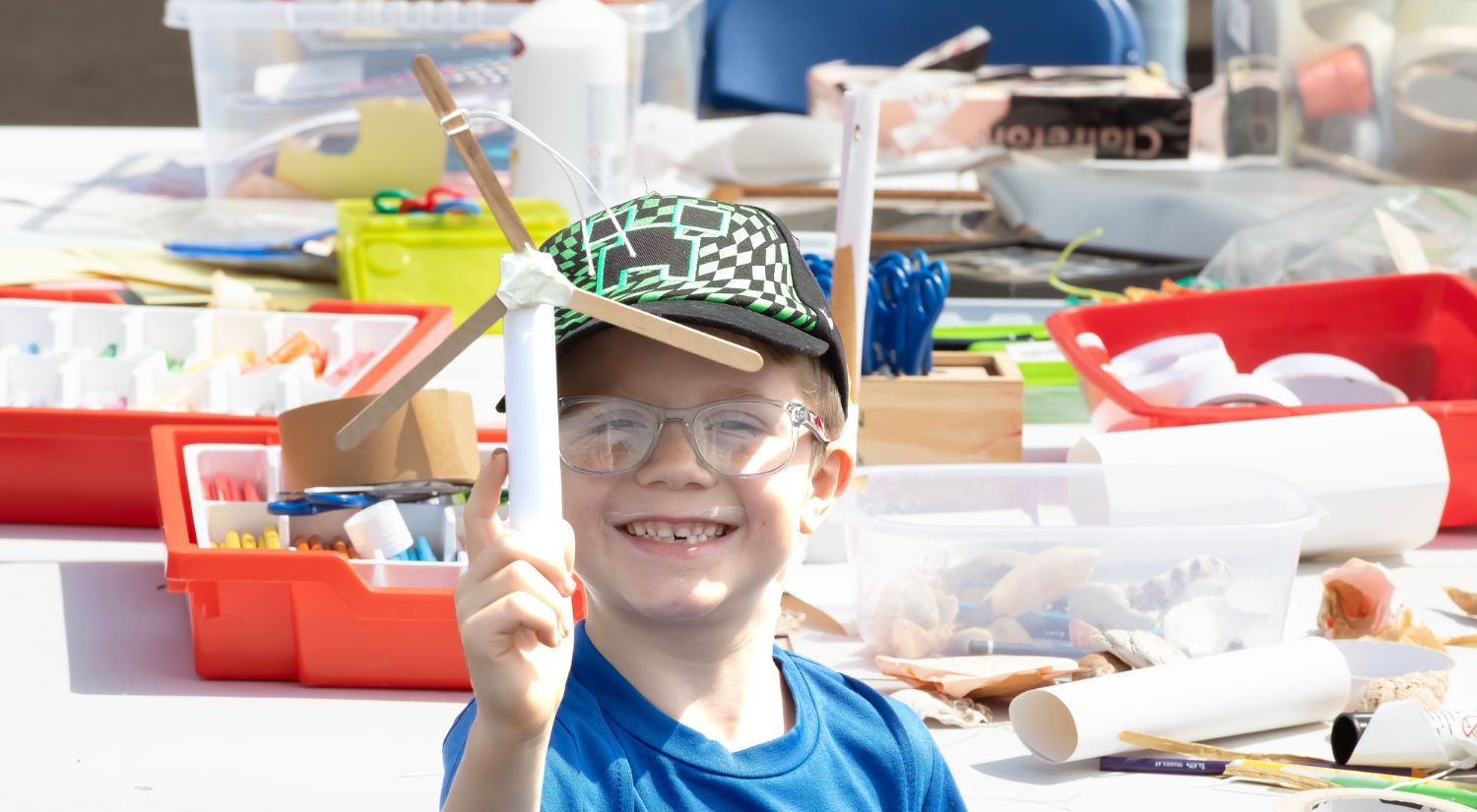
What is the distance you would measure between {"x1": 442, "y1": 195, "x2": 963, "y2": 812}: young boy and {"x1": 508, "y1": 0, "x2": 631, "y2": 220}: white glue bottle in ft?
3.18

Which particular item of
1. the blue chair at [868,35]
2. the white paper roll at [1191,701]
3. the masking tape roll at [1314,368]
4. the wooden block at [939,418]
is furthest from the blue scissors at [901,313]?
the blue chair at [868,35]

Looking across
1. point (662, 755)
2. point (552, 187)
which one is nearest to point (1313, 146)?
point (552, 187)

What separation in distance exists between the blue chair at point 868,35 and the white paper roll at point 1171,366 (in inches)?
52.6

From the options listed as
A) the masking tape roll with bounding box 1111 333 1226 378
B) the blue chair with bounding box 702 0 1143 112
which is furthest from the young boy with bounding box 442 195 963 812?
the blue chair with bounding box 702 0 1143 112

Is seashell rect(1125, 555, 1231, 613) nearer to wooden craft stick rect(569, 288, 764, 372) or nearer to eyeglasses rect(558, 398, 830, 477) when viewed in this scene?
eyeglasses rect(558, 398, 830, 477)

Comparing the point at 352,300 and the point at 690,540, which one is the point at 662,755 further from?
the point at 352,300

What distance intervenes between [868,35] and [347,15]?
3.88 ft

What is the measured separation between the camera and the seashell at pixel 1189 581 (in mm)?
1009

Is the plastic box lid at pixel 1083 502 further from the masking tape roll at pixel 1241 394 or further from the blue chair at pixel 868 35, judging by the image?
the blue chair at pixel 868 35

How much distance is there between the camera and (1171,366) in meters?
1.32

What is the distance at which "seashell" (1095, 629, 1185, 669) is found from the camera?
0.97 meters

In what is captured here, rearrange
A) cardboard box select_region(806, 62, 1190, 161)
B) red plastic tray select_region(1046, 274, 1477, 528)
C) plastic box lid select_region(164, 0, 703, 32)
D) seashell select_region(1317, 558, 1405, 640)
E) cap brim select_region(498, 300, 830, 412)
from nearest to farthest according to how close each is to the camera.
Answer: cap brim select_region(498, 300, 830, 412) < seashell select_region(1317, 558, 1405, 640) < red plastic tray select_region(1046, 274, 1477, 528) < plastic box lid select_region(164, 0, 703, 32) < cardboard box select_region(806, 62, 1190, 161)

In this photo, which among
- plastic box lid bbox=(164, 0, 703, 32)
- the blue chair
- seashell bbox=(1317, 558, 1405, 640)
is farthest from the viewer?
the blue chair

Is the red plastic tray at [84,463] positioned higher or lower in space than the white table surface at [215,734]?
higher
